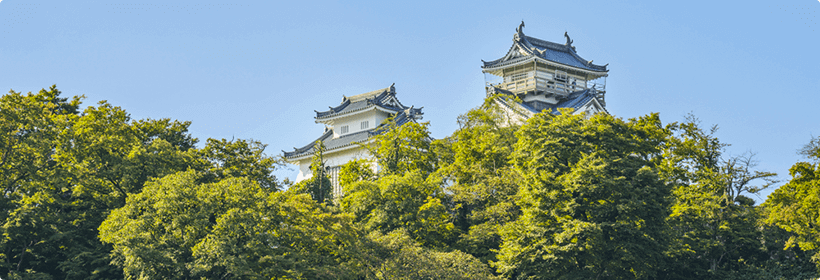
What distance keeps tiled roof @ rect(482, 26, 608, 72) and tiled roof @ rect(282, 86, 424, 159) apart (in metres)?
5.71

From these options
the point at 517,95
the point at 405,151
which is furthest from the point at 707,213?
the point at 517,95

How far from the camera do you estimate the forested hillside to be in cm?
2105

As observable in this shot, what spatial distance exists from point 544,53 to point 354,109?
10068 millimetres

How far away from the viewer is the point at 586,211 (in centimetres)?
2277

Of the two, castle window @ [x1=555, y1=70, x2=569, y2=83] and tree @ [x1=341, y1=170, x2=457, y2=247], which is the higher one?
castle window @ [x1=555, y1=70, x2=569, y2=83]

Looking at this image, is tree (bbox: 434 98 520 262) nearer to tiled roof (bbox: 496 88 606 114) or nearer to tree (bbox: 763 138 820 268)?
tree (bbox: 763 138 820 268)

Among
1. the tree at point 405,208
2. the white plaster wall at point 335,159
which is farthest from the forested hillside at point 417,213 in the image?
the white plaster wall at point 335,159

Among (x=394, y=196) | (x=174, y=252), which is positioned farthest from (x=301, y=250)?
(x=394, y=196)

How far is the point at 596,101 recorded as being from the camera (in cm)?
4094

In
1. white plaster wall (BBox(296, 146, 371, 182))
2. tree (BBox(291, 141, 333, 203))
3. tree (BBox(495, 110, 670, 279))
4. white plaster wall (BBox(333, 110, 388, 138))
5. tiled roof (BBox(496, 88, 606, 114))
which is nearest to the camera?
tree (BBox(495, 110, 670, 279))

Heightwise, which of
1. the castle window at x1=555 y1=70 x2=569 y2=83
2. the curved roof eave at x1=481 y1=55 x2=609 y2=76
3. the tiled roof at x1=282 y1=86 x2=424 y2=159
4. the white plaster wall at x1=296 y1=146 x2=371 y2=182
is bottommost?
the white plaster wall at x1=296 y1=146 x2=371 y2=182

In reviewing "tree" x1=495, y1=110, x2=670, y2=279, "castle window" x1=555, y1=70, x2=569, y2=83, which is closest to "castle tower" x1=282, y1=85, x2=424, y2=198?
"castle window" x1=555, y1=70, x2=569, y2=83

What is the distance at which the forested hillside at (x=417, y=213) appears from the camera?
69.1 ft

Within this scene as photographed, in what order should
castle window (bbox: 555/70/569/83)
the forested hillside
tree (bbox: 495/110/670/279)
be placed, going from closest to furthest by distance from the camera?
the forested hillside < tree (bbox: 495/110/670/279) < castle window (bbox: 555/70/569/83)
